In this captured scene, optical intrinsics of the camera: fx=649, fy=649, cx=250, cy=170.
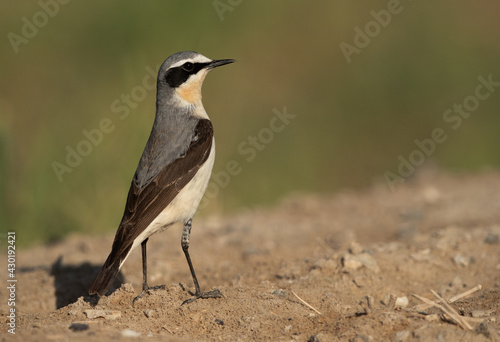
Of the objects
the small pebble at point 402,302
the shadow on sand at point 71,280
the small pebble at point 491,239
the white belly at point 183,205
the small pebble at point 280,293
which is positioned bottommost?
the small pebble at point 491,239

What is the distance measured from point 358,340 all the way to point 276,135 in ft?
26.7

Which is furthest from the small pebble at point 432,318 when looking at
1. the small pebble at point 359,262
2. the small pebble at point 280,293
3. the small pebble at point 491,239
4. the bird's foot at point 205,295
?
the small pebble at point 491,239

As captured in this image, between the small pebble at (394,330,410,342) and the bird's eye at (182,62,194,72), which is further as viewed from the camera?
the bird's eye at (182,62,194,72)

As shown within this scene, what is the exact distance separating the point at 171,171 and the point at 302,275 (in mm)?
1724

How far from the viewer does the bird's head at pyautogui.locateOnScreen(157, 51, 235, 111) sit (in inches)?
256

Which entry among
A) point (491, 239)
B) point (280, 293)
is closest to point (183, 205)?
point (280, 293)

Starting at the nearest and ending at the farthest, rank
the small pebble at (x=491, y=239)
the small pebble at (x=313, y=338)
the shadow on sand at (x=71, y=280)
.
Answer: the small pebble at (x=313, y=338), the shadow on sand at (x=71, y=280), the small pebble at (x=491, y=239)

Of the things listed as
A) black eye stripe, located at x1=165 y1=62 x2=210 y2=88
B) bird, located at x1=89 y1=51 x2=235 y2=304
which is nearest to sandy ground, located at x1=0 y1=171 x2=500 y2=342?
bird, located at x1=89 y1=51 x2=235 y2=304

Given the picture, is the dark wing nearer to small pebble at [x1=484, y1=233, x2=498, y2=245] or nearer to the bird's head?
the bird's head

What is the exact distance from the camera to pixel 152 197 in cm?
582

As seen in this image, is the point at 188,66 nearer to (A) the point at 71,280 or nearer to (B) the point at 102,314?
(B) the point at 102,314

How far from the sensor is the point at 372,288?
246 inches

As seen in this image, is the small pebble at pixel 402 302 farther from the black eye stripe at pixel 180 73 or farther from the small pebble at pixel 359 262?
the black eye stripe at pixel 180 73

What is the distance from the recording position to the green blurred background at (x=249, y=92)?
937cm
